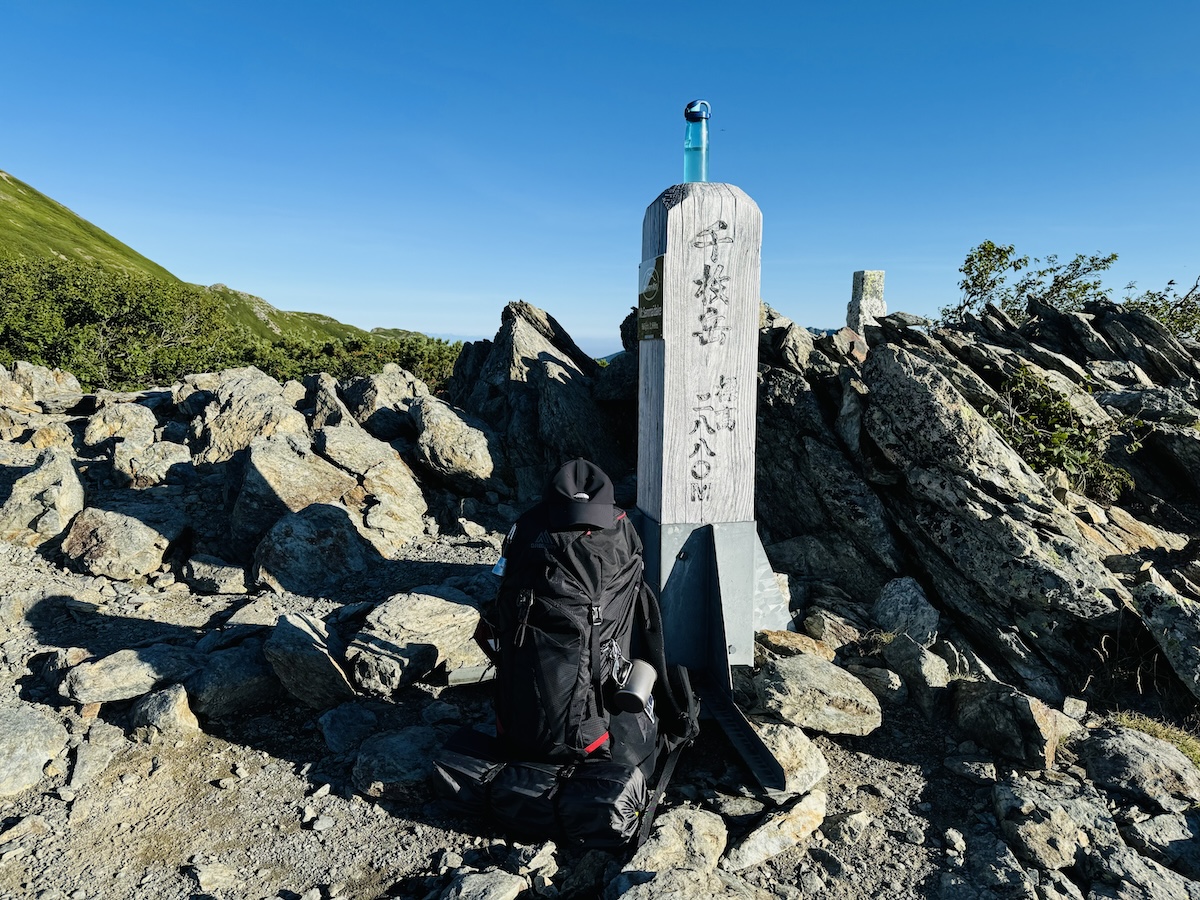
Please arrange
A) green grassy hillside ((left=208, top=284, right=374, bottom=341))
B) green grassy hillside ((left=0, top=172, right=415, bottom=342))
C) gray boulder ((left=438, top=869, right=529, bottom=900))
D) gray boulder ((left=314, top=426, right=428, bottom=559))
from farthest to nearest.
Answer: green grassy hillside ((left=208, top=284, right=374, bottom=341)) → green grassy hillside ((left=0, top=172, right=415, bottom=342)) → gray boulder ((left=314, top=426, right=428, bottom=559)) → gray boulder ((left=438, top=869, right=529, bottom=900))

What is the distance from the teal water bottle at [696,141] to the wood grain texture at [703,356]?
328 mm

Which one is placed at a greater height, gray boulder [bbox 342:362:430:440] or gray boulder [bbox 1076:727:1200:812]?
gray boulder [bbox 342:362:430:440]

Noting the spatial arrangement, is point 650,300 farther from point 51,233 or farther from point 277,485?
point 51,233

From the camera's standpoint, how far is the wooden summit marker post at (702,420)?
609cm

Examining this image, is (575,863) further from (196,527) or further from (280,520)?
(196,527)

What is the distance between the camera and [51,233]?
458ft

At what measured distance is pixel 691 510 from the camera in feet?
20.9

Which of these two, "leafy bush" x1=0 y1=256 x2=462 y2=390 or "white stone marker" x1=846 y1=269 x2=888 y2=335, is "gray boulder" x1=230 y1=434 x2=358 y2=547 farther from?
"white stone marker" x1=846 y1=269 x2=888 y2=335

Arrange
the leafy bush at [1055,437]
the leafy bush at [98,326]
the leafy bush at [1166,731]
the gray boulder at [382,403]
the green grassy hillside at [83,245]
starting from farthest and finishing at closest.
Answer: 1. the green grassy hillside at [83,245]
2. the leafy bush at [98,326]
3. the gray boulder at [382,403]
4. the leafy bush at [1055,437]
5. the leafy bush at [1166,731]

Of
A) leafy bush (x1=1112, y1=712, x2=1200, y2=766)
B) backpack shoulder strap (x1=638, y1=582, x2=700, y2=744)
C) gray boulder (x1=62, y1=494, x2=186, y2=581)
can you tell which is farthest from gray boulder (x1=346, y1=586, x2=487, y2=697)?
leafy bush (x1=1112, y1=712, x2=1200, y2=766)

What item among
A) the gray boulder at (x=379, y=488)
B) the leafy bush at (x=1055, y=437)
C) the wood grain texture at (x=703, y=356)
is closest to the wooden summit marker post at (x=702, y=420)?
the wood grain texture at (x=703, y=356)

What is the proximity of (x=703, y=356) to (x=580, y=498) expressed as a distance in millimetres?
1949

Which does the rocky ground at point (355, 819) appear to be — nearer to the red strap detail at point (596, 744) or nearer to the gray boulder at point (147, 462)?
the red strap detail at point (596, 744)

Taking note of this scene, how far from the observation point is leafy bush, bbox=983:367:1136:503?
11.3 metres
